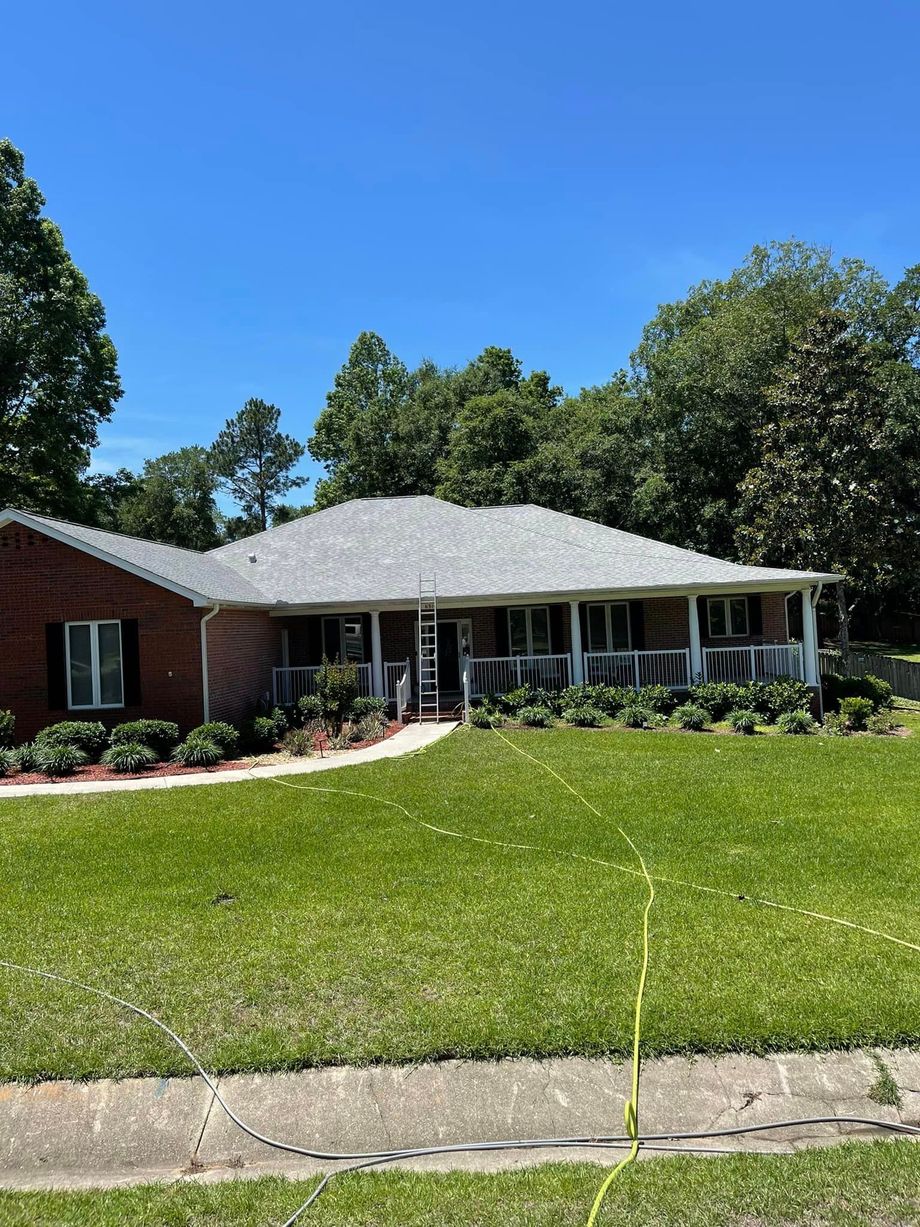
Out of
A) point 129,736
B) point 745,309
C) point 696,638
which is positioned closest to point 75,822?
point 129,736

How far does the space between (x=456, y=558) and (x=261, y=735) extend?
787 cm

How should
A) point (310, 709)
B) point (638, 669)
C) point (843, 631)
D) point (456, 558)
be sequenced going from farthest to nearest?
1. point (843, 631)
2. point (456, 558)
3. point (638, 669)
4. point (310, 709)

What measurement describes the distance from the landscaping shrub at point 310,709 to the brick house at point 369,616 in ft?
4.53

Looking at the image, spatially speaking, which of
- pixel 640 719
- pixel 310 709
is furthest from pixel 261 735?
pixel 640 719

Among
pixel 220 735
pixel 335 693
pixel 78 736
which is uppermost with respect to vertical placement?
pixel 335 693

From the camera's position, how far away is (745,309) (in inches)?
1198

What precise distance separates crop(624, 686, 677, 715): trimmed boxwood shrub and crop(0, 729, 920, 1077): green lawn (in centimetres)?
590

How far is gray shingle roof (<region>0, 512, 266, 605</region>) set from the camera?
13.9 metres

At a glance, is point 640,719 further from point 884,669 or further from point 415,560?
point 884,669

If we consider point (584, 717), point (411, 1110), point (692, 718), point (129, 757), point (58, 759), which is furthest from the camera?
point (584, 717)

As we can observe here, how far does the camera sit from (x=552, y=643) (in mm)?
18781

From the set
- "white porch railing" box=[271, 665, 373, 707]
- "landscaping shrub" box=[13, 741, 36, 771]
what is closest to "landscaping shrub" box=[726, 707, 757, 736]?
"white porch railing" box=[271, 665, 373, 707]

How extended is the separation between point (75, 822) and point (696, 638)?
43.0 ft

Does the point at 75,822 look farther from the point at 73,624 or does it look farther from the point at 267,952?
the point at 73,624
